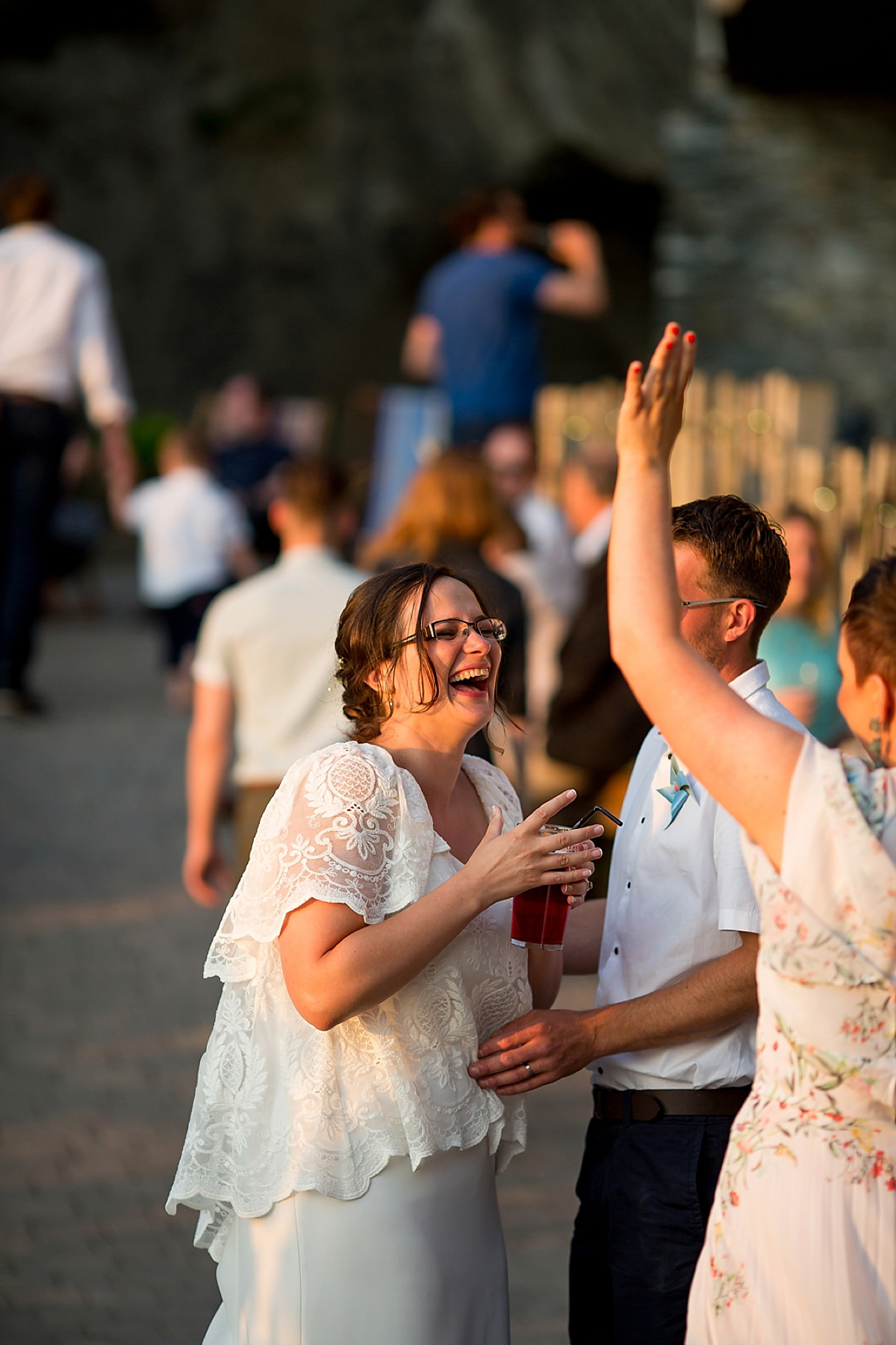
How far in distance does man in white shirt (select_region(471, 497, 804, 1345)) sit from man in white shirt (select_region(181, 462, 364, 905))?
2284 millimetres

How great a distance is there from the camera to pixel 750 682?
8.28 feet

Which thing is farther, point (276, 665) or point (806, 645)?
point (806, 645)

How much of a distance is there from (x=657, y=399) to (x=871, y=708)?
50 cm

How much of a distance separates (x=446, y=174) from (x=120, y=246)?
536 centimetres

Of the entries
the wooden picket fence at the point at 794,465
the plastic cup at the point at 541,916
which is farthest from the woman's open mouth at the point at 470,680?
the wooden picket fence at the point at 794,465

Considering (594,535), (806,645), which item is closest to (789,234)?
(594,535)

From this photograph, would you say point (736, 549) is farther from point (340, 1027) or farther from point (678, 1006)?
point (340, 1027)

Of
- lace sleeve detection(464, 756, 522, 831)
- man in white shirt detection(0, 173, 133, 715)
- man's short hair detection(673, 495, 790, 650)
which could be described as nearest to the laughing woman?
lace sleeve detection(464, 756, 522, 831)

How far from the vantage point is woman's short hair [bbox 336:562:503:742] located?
248 cm

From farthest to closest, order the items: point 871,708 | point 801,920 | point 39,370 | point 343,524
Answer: point 39,370
point 343,524
point 871,708
point 801,920

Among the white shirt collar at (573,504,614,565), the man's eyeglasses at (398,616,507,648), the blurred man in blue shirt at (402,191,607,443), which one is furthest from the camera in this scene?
the blurred man in blue shirt at (402,191,607,443)

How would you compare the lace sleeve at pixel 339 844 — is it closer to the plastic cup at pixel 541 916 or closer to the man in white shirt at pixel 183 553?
the plastic cup at pixel 541 916

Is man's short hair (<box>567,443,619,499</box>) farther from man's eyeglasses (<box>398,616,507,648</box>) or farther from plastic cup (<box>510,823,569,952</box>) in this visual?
plastic cup (<box>510,823,569,952</box>)

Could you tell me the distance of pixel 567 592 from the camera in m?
7.58
